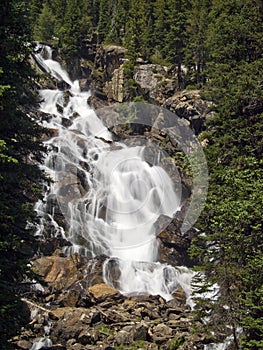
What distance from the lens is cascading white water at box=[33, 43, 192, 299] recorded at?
24.1m

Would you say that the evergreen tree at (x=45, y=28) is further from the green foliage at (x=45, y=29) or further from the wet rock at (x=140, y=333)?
the wet rock at (x=140, y=333)

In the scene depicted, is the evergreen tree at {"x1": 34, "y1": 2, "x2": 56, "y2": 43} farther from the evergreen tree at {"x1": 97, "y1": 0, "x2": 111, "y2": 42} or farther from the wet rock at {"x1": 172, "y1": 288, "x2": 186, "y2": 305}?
the wet rock at {"x1": 172, "y1": 288, "x2": 186, "y2": 305}

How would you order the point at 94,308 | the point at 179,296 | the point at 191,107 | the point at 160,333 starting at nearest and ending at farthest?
the point at 160,333 < the point at 94,308 < the point at 179,296 < the point at 191,107

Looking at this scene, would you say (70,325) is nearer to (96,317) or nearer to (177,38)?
(96,317)

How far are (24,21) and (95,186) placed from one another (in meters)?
20.6

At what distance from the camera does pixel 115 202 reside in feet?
101

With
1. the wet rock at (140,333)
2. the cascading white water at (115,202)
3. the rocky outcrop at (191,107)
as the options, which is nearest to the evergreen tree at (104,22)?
the rocky outcrop at (191,107)

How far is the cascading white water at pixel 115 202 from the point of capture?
79.0 feet

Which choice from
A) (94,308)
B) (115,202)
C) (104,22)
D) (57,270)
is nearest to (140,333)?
(94,308)

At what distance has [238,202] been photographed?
11.1 metres

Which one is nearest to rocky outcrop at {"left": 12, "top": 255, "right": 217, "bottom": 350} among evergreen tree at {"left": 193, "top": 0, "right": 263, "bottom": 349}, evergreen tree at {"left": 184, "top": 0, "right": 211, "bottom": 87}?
evergreen tree at {"left": 193, "top": 0, "right": 263, "bottom": 349}

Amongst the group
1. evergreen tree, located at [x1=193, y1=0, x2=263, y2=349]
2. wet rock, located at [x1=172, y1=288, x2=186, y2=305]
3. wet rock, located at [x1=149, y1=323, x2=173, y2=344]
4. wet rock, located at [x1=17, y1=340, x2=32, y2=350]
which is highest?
evergreen tree, located at [x1=193, y1=0, x2=263, y2=349]

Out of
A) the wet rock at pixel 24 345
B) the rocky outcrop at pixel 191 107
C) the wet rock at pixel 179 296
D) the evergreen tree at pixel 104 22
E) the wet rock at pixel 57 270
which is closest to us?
the wet rock at pixel 24 345

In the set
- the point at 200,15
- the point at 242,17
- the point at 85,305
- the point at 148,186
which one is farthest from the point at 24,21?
the point at 200,15
